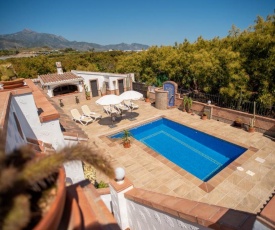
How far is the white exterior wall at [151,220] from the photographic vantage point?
4211 millimetres

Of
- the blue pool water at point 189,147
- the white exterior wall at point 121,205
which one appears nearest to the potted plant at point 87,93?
the blue pool water at point 189,147

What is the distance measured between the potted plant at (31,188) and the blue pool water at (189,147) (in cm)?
1021

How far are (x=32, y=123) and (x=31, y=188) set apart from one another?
556 centimetres

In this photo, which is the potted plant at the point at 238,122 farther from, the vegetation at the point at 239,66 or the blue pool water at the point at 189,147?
the blue pool water at the point at 189,147

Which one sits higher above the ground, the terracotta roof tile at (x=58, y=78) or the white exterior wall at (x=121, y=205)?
the terracotta roof tile at (x=58, y=78)

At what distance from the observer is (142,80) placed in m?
24.6

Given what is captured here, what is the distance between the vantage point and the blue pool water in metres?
11.4

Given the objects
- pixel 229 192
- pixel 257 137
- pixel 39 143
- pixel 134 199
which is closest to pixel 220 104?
pixel 257 137

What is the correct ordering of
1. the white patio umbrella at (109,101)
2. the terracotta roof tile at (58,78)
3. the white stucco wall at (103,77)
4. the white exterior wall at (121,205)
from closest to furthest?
the white exterior wall at (121,205), the white patio umbrella at (109,101), the terracotta roof tile at (58,78), the white stucco wall at (103,77)

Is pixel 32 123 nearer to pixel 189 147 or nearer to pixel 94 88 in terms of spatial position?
pixel 189 147

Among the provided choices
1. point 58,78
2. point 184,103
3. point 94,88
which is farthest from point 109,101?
point 58,78

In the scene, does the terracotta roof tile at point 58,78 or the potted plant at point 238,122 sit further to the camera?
the terracotta roof tile at point 58,78

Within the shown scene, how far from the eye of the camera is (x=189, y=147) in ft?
44.7

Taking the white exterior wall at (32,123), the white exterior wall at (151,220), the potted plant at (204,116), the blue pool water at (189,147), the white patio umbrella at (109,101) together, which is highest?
the white exterior wall at (32,123)
